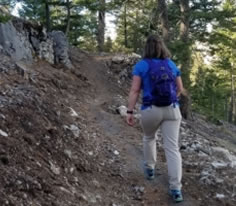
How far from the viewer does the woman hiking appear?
4625 millimetres

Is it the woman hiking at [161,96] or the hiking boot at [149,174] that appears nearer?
the woman hiking at [161,96]

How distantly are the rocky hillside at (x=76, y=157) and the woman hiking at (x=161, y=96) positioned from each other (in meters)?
0.53

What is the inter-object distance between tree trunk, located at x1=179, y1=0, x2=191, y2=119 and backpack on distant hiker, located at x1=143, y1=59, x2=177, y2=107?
727 centimetres

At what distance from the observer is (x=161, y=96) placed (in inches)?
181

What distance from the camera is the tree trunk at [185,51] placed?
12008 millimetres

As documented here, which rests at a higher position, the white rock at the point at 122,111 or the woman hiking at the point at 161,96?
the woman hiking at the point at 161,96

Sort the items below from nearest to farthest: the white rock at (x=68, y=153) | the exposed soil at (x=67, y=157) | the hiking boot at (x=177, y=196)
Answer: the exposed soil at (x=67, y=157), the hiking boot at (x=177, y=196), the white rock at (x=68, y=153)

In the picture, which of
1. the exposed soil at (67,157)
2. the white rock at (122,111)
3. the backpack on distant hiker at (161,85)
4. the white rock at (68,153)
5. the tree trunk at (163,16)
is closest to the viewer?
the exposed soil at (67,157)

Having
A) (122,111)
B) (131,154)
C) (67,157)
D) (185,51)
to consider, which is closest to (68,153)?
(67,157)

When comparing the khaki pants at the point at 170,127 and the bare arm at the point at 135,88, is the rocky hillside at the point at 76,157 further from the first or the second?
the bare arm at the point at 135,88

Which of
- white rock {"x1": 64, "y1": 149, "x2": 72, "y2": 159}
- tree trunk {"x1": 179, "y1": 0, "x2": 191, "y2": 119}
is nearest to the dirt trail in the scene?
white rock {"x1": 64, "y1": 149, "x2": 72, "y2": 159}

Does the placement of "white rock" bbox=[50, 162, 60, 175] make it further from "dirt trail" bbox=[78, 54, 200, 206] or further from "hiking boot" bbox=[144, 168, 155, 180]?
"hiking boot" bbox=[144, 168, 155, 180]

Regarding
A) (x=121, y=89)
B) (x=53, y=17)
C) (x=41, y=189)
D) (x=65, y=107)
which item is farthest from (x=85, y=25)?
(x=41, y=189)

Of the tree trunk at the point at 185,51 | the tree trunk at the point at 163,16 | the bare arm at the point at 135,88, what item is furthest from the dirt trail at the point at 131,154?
the tree trunk at the point at 163,16
